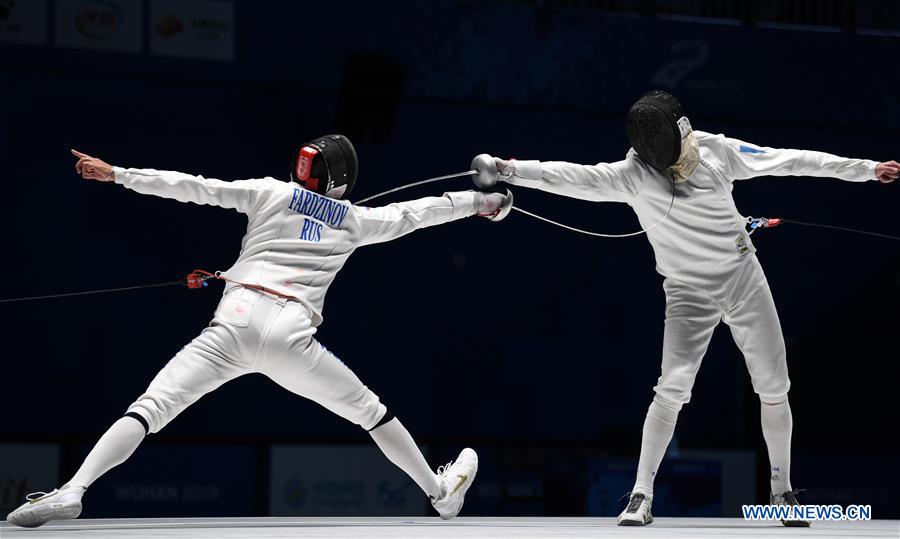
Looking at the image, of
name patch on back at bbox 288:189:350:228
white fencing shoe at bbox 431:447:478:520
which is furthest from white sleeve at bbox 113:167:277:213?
white fencing shoe at bbox 431:447:478:520

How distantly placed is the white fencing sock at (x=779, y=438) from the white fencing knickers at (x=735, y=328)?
0.10 meters

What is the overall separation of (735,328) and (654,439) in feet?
1.52

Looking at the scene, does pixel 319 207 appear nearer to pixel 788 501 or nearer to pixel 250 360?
pixel 250 360

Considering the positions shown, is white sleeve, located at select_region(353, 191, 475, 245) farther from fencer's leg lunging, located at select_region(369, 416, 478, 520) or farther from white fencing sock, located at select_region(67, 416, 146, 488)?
white fencing sock, located at select_region(67, 416, 146, 488)

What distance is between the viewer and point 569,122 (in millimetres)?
7293

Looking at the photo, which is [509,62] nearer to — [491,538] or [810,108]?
[810,108]

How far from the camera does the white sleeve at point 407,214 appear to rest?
11.5 ft

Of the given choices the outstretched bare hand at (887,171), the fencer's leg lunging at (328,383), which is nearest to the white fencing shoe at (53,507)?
the fencer's leg lunging at (328,383)

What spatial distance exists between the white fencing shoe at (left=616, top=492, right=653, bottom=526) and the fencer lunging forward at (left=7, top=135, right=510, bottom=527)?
1.80ft

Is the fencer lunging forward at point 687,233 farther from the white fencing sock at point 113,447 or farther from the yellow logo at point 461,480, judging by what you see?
the white fencing sock at point 113,447

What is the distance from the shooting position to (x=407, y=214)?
3543 millimetres

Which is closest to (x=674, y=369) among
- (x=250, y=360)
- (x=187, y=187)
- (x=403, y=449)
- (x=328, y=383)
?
(x=403, y=449)

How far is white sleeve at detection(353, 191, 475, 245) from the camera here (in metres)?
3.50

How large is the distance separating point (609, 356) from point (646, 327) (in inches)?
13.5
